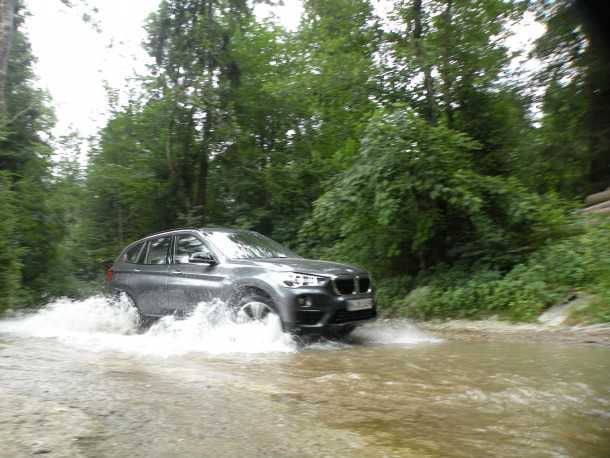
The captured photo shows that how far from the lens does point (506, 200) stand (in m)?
9.85

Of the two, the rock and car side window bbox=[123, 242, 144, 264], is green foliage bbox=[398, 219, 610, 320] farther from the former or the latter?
car side window bbox=[123, 242, 144, 264]

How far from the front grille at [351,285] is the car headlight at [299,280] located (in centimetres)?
20

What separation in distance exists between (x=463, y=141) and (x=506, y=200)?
4.55 ft

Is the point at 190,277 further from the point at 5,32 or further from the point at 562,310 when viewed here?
the point at 5,32

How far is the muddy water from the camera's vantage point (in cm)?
279

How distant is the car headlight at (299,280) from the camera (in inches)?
251

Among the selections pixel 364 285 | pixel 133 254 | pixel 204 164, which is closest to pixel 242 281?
pixel 364 285

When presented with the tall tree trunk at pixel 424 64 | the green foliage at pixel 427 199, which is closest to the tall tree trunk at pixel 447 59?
the tall tree trunk at pixel 424 64

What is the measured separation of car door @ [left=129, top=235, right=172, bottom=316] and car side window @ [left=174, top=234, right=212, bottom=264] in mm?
202

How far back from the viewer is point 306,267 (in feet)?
21.8

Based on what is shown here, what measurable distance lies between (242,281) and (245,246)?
3.55ft

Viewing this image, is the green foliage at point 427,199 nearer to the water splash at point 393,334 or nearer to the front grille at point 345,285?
the water splash at point 393,334

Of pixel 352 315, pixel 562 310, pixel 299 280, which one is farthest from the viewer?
pixel 562 310

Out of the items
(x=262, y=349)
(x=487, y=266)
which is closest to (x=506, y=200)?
(x=487, y=266)
